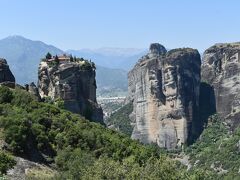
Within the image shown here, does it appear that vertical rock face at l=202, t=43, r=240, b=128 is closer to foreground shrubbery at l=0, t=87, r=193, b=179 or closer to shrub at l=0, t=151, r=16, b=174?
foreground shrubbery at l=0, t=87, r=193, b=179

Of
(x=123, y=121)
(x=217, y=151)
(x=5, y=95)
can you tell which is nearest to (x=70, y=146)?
(x=5, y=95)

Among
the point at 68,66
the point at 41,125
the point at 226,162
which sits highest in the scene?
the point at 68,66

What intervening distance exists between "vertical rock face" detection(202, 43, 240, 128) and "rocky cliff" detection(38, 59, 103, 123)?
71.4 metres

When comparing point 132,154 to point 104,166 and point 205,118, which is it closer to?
point 104,166

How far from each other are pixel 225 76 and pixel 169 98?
15877 millimetres

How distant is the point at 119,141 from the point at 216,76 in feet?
356

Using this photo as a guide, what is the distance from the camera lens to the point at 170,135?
146375 mm

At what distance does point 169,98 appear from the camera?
146 meters

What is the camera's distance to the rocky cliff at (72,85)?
238 ft

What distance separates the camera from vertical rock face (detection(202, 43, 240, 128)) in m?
143

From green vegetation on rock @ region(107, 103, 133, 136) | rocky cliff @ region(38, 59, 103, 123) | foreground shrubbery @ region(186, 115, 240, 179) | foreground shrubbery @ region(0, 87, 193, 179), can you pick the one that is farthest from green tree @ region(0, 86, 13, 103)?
green vegetation on rock @ region(107, 103, 133, 136)

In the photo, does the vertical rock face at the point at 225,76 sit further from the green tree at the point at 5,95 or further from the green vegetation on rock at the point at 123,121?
the green tree at the point at 5,95

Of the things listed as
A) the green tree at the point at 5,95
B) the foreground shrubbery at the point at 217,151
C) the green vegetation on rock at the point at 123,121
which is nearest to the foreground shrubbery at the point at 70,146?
the green tree at the point at 5,95

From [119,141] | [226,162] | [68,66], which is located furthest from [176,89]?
[119,141]
